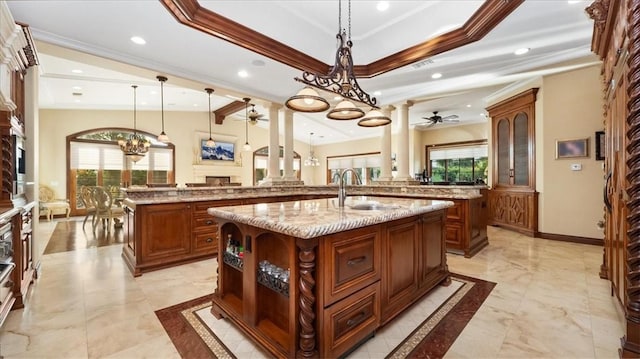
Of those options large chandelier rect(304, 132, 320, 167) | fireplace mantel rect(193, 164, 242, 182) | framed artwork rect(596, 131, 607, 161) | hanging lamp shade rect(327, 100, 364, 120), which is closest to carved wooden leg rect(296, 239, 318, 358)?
hanging lamp shade rect(327, 100, 364, 120)

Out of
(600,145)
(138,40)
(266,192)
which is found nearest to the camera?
(138,40)

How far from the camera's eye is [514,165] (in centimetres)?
562

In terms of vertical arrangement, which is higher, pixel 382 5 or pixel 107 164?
pixel 382 5

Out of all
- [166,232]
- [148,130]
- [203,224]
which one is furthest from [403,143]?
[148,130]

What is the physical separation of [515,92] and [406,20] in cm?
382

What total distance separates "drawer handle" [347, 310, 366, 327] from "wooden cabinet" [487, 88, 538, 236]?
16.2 feet

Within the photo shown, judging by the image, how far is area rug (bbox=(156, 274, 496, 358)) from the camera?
172 centimetres

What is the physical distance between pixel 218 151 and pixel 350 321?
9420mm

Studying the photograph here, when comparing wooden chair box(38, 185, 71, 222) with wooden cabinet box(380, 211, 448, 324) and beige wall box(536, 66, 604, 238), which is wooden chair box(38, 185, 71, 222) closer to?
wooden cabinet box(380, 211, 448, 324)

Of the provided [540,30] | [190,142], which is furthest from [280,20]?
[190,142]

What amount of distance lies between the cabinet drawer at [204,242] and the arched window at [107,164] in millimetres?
6117

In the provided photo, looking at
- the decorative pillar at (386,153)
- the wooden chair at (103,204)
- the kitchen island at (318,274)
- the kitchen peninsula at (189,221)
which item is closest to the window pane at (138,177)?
the wooden chair at (103,204)

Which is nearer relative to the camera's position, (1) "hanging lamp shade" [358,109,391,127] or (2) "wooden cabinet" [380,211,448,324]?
(2) "wooden cabinet" [380,211,448,324]

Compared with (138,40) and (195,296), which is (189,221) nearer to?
(195,296)
